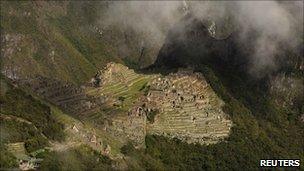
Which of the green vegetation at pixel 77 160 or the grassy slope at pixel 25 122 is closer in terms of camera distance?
the green vegetation at pixel 77 160

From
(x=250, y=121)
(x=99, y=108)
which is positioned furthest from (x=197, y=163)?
(x=250, y=121)

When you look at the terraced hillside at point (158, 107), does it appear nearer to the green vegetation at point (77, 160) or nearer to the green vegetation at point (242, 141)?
the green vegetation at point (242, 141)

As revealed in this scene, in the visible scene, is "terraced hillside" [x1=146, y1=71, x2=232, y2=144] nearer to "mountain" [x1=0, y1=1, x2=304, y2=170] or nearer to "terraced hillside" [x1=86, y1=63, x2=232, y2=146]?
"terraced hillside" [x1=86, y1=63, x2=232, y2=146]

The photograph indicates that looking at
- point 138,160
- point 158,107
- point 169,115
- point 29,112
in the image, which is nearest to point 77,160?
point 29,112

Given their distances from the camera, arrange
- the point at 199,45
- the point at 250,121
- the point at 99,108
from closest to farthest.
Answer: the point at 99,108, the point at 250,121, the point at 199,45

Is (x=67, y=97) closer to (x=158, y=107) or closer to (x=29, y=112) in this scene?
(x=158, y=107)

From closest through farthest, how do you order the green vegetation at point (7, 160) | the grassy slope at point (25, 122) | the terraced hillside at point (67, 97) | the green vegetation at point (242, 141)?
1. the green vegetation at point (7, 160)
2. the grassy slope at point (25, 122)
3. the terraced hillside at point (67, 97)
4. the green vegetation at point (242, 141)

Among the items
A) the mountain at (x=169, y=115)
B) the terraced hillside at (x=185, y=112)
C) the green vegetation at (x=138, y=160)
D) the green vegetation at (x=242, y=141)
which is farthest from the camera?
the terraced hillside at (x=185, y=112)

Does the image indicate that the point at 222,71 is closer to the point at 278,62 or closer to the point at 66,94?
the point at 278,62

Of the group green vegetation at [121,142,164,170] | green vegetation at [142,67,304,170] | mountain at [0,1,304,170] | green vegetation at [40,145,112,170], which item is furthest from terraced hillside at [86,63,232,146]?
green vegetation at [40,145,112,170]

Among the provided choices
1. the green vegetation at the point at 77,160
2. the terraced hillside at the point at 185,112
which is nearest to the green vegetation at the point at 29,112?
the green vegetation at the point at 77,160

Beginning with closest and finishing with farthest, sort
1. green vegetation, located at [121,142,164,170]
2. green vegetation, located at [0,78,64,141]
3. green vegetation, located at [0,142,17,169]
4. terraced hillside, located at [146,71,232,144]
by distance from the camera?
green vegetation, located at [0,142,17,169] < green vegetation, located at [0,78,64,141] < green vegetation, located at [121,142,164,170] < terraced hillside, located at [146,71,232,144]
